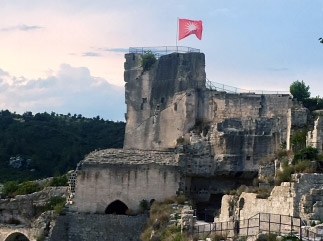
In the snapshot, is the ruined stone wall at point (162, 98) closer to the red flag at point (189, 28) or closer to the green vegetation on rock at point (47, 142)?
the red flag at point (189, 28)

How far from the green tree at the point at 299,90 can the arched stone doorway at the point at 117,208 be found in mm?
9294

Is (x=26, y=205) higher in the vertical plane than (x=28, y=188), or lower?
lower

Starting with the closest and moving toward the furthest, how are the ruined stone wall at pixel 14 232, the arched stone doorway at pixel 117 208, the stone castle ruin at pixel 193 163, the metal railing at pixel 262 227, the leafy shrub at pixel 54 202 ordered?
the metal railing at pixel 262 227 < the stone castle ruin at pixel 193 163 < the arched stone doorway at pixel 117 208 < the ruined stone wall at pixel 14 232 < the leafy shrub at pixel 54 202

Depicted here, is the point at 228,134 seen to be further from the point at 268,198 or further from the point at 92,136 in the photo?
the point at 92,136

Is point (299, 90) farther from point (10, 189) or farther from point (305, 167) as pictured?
point (10, 189)

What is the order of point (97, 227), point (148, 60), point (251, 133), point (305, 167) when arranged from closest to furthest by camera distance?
point (305, 167)
point (97, 227)
point (251, 133)
point (148, 60)

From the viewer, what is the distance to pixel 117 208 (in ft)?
123

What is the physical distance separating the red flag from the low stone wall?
10515 millimetres

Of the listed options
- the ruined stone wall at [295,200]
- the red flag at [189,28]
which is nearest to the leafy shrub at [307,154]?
the ruined stone wall at [295,200]

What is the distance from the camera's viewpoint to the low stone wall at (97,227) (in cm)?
3556

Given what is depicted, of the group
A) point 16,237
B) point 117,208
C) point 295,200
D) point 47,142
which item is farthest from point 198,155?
point 47,142

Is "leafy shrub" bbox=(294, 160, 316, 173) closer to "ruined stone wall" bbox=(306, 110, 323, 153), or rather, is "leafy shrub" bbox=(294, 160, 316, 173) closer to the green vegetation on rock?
"ruined stone wall" bbox=(306, 110, 323, 153)

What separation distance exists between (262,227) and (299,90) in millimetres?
14784

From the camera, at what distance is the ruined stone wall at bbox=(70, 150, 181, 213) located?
3625cm
